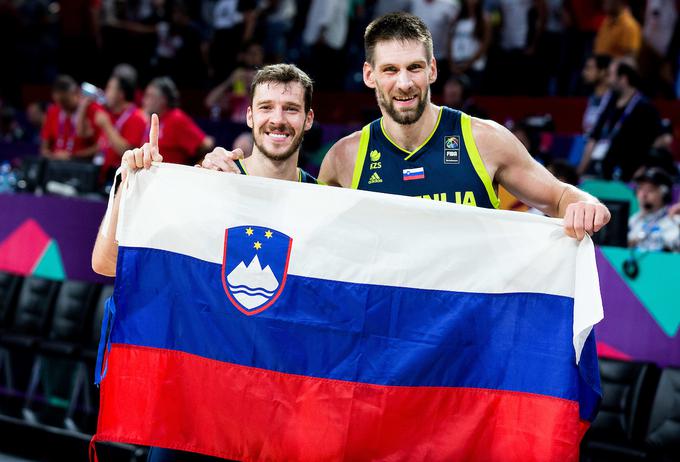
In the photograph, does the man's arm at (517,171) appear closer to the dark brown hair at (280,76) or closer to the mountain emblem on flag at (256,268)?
the dark brown hair at (280,76)

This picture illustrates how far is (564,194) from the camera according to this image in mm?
3697

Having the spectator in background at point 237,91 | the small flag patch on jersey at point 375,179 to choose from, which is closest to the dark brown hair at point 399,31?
the small flag patch on jersey at point 375,179

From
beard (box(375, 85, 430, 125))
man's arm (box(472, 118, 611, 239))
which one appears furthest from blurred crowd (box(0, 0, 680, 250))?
beard (box(375, 85, 430, 125))

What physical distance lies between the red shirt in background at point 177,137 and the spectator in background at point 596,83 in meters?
3.22

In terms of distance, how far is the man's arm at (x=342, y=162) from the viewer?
4.04 metres

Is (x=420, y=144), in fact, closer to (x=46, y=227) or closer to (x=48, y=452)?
(x=48, y=452)

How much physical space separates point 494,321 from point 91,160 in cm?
631

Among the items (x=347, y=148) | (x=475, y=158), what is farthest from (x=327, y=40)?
(x=475, y=158)

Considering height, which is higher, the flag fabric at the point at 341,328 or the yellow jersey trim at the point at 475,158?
the yellow jersey trim at the point at 475,158

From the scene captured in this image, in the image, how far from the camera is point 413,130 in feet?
12.6

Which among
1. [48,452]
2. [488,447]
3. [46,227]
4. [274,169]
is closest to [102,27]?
[46,227]

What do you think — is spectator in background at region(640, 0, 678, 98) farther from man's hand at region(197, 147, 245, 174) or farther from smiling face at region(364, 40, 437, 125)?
man's hand at region(197, 147, 245, 174)

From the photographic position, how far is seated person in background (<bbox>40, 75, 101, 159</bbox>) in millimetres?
9172

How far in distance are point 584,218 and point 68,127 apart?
276 inches
